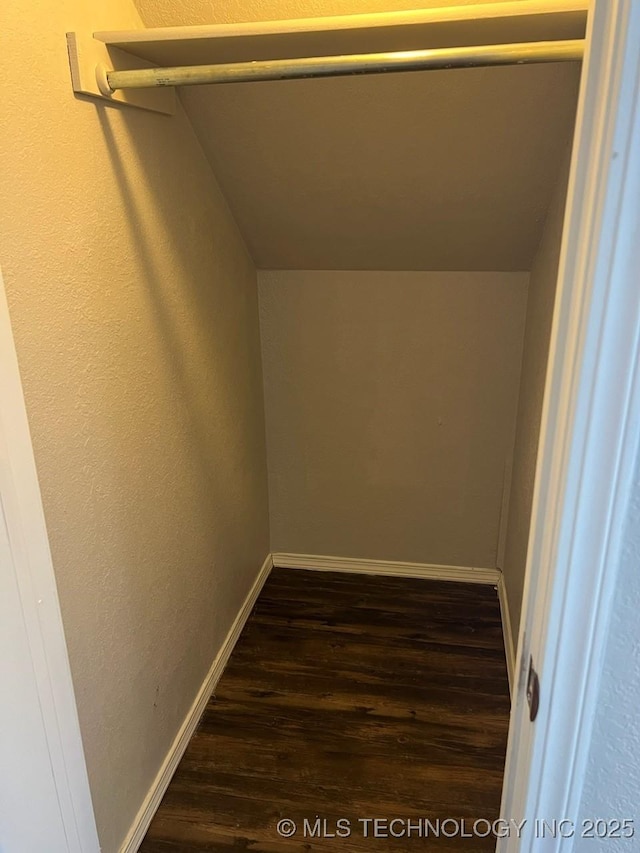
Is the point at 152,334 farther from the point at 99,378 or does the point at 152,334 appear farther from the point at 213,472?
the point at 213,472

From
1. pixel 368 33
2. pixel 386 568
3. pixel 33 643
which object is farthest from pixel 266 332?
pixel 33 643

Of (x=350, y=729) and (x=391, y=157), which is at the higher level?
(x=391, y=157)

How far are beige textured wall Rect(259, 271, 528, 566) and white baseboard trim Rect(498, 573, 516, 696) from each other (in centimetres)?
17

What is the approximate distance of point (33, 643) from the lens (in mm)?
933

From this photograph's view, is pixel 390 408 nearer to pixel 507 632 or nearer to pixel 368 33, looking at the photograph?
pixel 507 632

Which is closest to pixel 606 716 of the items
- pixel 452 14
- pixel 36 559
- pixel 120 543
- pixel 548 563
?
pixel 548 563

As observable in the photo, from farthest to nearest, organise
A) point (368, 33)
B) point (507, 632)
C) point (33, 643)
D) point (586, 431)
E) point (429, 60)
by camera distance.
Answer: point (507, 632)
point (368, 33)
point (429, 60)
point (33, 643)
point (586, 431)

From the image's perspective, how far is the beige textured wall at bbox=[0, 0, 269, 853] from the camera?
1.08m

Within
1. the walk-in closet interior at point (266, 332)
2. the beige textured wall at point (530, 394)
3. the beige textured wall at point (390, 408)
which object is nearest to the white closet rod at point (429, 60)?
the walk-in closet interior at point (266, 332)

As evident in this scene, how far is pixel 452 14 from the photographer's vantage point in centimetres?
117

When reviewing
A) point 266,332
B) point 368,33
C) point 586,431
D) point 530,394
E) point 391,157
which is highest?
point 368,33

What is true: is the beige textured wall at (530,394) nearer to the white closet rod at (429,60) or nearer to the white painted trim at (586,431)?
the white closet rod at (429,60)

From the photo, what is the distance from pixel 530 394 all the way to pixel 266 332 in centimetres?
105

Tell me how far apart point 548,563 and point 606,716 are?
0.62 feet
